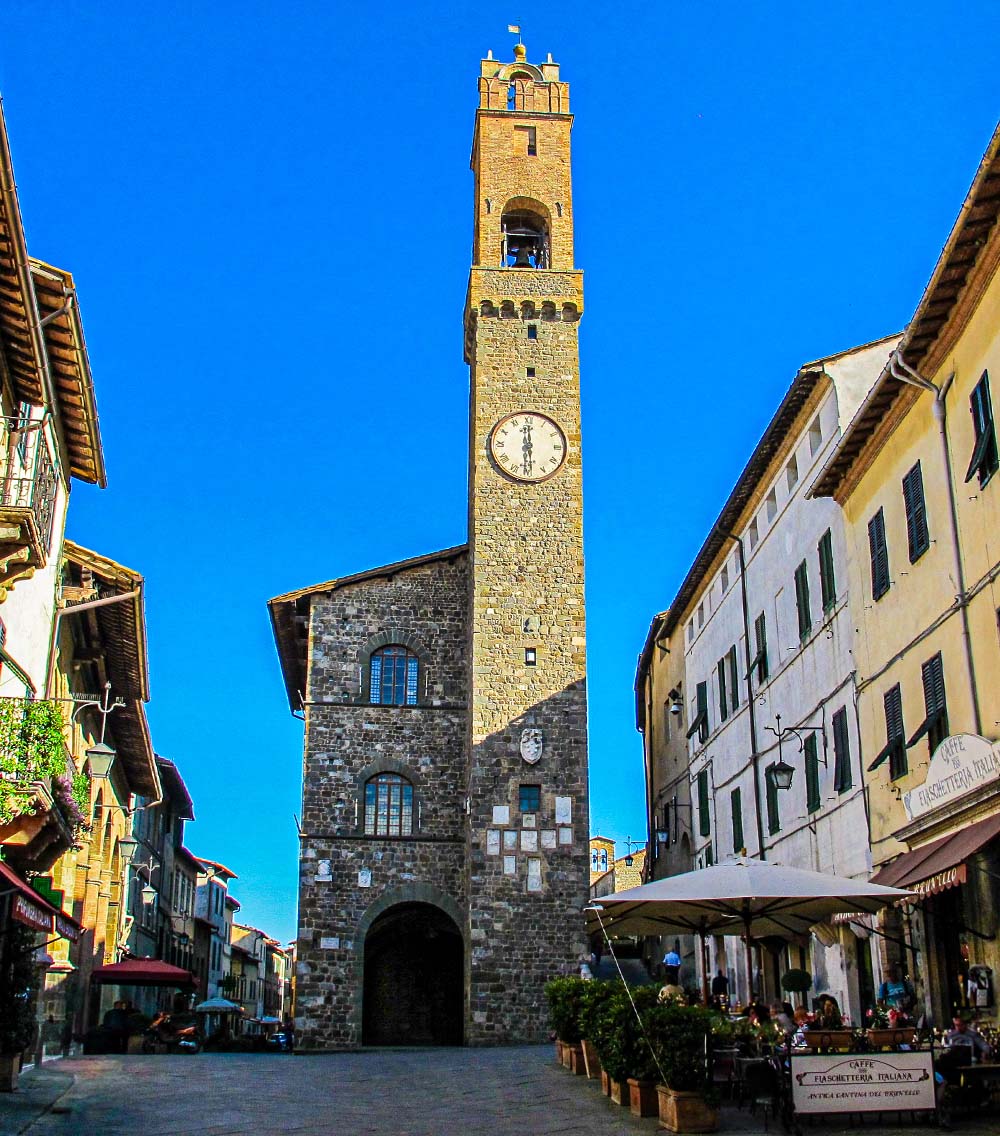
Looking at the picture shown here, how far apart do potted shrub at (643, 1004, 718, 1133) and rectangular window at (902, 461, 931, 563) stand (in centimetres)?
711

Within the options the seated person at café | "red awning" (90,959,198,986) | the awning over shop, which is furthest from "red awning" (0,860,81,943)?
"red awning" (90,959,198,986)

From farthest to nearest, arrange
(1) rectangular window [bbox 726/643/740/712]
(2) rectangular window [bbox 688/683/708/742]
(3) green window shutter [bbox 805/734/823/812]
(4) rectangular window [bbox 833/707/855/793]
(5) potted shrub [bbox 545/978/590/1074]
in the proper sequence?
(2) rectangular window [bbox 688/683/708/742] < (1) rectangular window [bbox 726/643/740/712] < (3) green window shutter [bbox 805/734/823/812] < (4) rectangular window [bbox 833/707/855/793] < (5) potted shrub [bbox 545/978/590/1074]

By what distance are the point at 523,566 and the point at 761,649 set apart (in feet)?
26.5

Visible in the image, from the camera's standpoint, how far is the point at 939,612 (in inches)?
595

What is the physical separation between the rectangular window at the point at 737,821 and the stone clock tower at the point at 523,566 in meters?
3.80

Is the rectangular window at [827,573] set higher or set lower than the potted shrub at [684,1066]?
higher

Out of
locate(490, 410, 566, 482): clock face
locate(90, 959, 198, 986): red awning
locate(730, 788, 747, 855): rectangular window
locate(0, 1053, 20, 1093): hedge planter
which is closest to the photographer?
locate(0, 1053, 20, 1093): hedge planter

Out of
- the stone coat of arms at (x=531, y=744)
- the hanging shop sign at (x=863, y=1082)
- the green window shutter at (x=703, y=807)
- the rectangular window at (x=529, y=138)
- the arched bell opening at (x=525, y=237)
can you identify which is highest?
the rectangular window at (x=529, y=138)

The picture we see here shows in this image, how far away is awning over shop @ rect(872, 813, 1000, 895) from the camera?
12945 mm

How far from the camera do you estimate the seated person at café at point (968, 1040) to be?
11703 mm

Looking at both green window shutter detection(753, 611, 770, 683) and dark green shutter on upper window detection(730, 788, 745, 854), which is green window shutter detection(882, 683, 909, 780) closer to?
green window shutter detection(753, 611, 770, 683)

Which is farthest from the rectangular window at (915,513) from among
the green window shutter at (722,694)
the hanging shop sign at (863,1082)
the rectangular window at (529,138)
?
the rectangular window at (529,138)

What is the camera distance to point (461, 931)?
2897 cm

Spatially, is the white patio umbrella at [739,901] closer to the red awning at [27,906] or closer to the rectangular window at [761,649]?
the red awning at [27,906]
